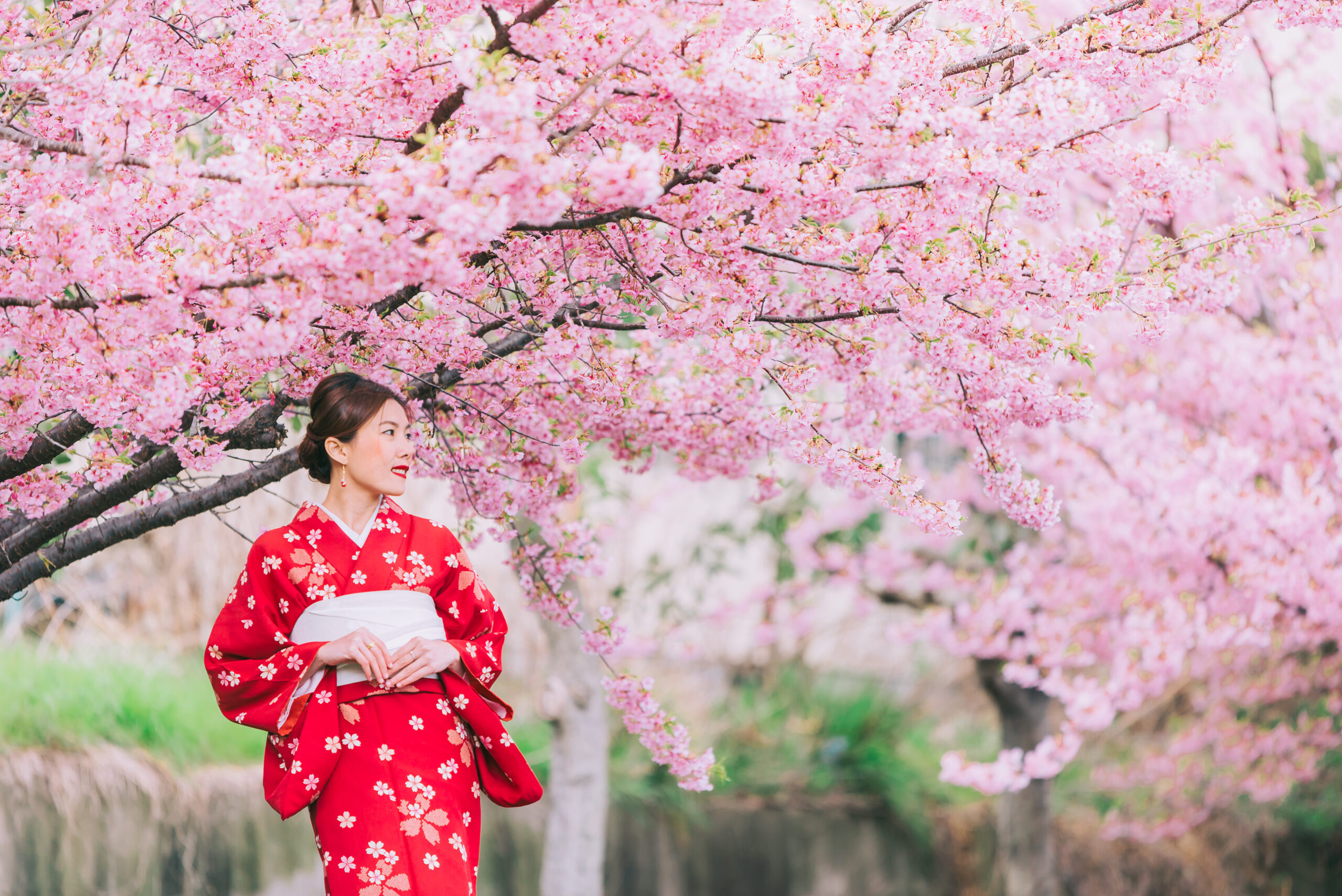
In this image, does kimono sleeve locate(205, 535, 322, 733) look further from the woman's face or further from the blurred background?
the blurred background

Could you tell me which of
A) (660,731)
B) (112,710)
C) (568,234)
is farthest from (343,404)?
(112,710)

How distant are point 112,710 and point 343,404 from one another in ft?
8.94

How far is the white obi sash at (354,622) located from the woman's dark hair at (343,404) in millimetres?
298

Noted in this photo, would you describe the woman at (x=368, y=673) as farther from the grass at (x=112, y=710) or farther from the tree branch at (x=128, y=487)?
the grass at (x=112, y=710)

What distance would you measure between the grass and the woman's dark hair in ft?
8.19

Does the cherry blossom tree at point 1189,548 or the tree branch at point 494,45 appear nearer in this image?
the tree branch at point 494,45

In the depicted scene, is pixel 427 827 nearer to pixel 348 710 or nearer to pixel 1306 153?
pixel 348 710

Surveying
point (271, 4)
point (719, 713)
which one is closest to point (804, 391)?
point (271, 4)

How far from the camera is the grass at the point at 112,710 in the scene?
411 cm

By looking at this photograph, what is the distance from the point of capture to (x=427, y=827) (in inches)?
84.7

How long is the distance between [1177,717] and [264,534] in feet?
22.8

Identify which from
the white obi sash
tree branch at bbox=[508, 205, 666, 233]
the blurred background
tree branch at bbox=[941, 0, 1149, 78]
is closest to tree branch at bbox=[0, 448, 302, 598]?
the white obi sash

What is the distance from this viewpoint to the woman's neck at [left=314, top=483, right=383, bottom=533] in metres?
2.31

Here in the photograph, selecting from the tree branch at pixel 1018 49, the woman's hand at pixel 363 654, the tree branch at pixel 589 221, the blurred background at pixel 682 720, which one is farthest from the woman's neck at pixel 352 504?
the tree branch at pixel 1018 49
